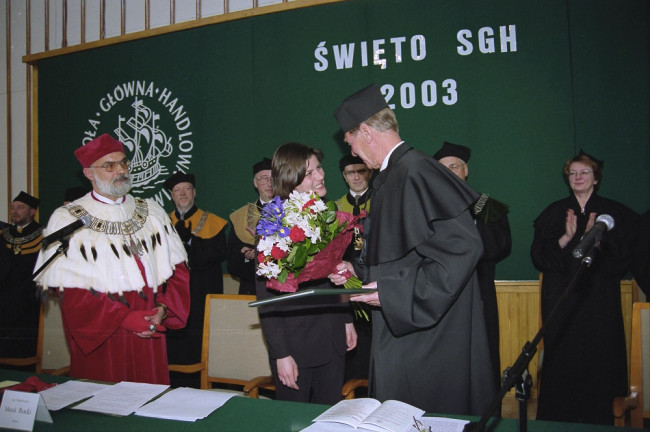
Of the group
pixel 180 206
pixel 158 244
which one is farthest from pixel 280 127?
pixel 158 244

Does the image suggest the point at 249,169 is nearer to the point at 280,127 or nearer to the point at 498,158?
the point at 280,127

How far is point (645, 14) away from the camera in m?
3.12

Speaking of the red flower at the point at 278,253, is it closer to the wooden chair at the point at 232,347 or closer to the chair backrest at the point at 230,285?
the wooden chair at the point at 232,347

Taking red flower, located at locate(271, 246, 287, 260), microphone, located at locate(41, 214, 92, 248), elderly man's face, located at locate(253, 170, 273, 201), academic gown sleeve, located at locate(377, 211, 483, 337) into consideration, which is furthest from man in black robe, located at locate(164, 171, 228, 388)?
academic gown sleeve, located at locate(377, 211, 483, 337)

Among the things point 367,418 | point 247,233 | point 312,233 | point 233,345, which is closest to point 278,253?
point 312,233

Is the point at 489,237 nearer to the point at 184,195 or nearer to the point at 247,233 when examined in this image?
the point at 247,233

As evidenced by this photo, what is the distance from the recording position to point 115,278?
2.67 meters

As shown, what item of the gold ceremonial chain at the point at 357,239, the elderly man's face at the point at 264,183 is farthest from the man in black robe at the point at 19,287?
the gold ceremonial chain at the point at 357,239

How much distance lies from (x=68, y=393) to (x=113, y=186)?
121 cm

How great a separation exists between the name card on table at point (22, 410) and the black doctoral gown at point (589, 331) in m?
2.86

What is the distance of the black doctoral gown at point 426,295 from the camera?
1.82 m

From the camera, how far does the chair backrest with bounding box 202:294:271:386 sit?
9.76 feet

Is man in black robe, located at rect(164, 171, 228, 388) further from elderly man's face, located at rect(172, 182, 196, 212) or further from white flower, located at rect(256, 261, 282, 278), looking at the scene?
white flower, located at rect(256, 261, 282, 278)

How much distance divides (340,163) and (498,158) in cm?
119
